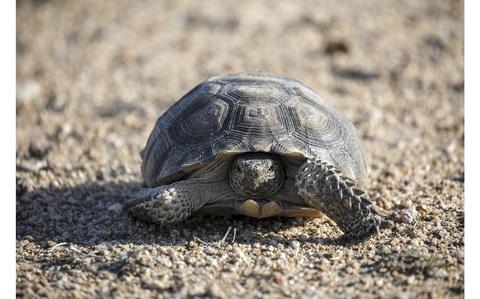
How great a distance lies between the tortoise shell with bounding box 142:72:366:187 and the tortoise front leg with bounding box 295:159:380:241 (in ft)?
0.59

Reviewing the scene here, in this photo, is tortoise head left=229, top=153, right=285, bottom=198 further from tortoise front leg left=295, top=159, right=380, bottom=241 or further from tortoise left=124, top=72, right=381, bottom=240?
tortoise front leg left=295, top=159, right=380, bottom=241

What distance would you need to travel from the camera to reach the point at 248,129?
3.88 meters

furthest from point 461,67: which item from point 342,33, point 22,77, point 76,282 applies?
point 76,282

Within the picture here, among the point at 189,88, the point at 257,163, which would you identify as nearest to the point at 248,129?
the point at 257,163

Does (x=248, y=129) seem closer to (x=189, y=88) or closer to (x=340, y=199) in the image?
(x=340, y=199)

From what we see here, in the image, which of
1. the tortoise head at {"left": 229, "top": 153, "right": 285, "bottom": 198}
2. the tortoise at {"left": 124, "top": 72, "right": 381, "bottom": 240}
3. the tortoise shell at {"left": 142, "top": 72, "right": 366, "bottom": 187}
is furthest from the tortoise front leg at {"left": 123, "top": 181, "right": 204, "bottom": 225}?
the tortoise head at {"left": 229, "top": 153, "right": 285, "bottom": 198}

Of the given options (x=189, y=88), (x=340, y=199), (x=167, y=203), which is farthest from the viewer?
(x=189, y=88)

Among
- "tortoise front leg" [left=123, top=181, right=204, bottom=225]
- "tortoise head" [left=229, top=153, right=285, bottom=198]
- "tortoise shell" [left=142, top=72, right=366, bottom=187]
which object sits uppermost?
"tortoise shell" [left=142, top=72, right=366, bottom=187]

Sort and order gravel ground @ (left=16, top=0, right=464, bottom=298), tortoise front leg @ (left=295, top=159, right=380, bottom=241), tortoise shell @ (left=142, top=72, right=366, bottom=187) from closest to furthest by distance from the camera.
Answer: gravel ground @ (left=16, top=0, right=464, bottom=298), tortoise front leg @ (left=295, top=159, right=380, bottom=241), tortoise shell @ (left=142, top=72, right=366, bottom=187)

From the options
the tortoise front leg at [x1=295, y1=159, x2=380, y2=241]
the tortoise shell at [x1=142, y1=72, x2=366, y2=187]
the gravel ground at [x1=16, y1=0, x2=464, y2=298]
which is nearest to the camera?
the gravel ground at [x1=16, y1=0, x2=464, y2=298]

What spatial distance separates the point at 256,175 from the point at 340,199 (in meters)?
0.56

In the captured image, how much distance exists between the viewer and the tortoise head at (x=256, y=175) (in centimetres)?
375

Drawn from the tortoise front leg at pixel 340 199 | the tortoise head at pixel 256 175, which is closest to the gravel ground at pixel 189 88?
the tortoise front leg at pixel 340 199

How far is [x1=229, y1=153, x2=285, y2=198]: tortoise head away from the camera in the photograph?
A: 3752 mm
